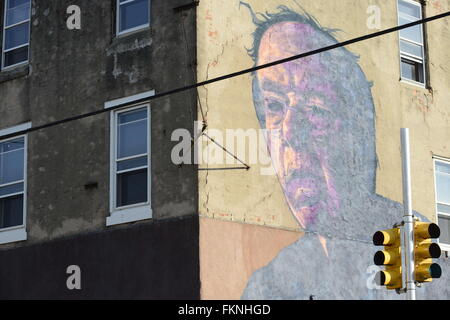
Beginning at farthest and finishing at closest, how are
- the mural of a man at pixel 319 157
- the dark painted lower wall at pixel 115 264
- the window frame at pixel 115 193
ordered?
the mural of a man at pixel 319 157 < the window frame at pixel 115 193 < the dark painted lower wall at pixel 115 264

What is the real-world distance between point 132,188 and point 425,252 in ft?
21.1

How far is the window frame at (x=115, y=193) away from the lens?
1873cm

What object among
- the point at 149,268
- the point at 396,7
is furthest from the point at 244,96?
the point at 396,7

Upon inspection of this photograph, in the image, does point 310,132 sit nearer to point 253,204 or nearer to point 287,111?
point 287,111

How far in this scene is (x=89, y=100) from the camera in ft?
65.7

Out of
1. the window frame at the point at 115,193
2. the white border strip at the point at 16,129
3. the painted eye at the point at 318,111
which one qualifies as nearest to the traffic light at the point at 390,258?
the window frame at the point at 115,193

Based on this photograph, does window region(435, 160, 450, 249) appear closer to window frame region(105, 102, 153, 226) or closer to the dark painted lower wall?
the dark painted lower wall

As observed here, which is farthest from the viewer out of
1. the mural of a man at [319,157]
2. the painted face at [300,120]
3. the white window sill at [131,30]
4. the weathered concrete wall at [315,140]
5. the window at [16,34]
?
the window at [16,34]

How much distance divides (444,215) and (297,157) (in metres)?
4.69

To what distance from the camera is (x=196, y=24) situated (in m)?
18.6

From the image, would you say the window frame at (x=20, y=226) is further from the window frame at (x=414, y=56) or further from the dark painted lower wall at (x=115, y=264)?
the window frame at (x=414, y=56)

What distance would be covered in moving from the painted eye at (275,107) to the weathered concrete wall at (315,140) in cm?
2

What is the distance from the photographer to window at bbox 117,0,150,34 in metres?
19.9

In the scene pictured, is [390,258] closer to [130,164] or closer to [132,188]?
[132,188]
